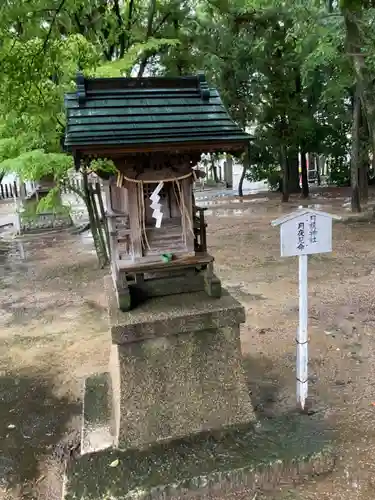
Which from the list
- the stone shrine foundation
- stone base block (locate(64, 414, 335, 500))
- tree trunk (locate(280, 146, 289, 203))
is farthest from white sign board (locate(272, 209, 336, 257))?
tree trunk (locate(280, 146, 289, 203))

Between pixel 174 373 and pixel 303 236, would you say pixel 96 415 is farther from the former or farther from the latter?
pixel 303 236

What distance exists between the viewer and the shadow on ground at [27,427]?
3820 mm

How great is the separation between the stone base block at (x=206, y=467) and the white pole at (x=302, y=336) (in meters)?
0.47

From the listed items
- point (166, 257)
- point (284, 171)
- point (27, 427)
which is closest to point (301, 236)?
point (166, 257)

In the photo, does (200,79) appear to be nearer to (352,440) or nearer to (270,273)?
(352,440)

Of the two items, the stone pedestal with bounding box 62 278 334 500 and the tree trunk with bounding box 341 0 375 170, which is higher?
the tree trunk with bounding box 341 0 375 170

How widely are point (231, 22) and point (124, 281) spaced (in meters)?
14.3

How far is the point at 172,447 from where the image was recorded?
364cm

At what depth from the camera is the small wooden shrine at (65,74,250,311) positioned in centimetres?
339

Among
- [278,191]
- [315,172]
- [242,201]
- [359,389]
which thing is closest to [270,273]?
[359,389]

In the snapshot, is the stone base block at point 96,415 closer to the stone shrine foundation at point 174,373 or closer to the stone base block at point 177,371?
the stone shrine foundation at point 174,373

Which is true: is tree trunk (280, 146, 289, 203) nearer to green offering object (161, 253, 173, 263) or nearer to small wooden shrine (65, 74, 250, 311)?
small wooden shrine (65, 74, 250, 311)

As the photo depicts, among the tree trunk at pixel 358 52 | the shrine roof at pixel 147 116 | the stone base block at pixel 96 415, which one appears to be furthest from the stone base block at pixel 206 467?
the tree trunk at pixel 358 52

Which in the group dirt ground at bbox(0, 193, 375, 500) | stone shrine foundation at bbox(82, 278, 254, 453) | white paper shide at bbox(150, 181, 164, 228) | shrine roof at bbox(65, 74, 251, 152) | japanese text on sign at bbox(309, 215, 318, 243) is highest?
shrine roof at bbox(65, 74, 251, 152)
